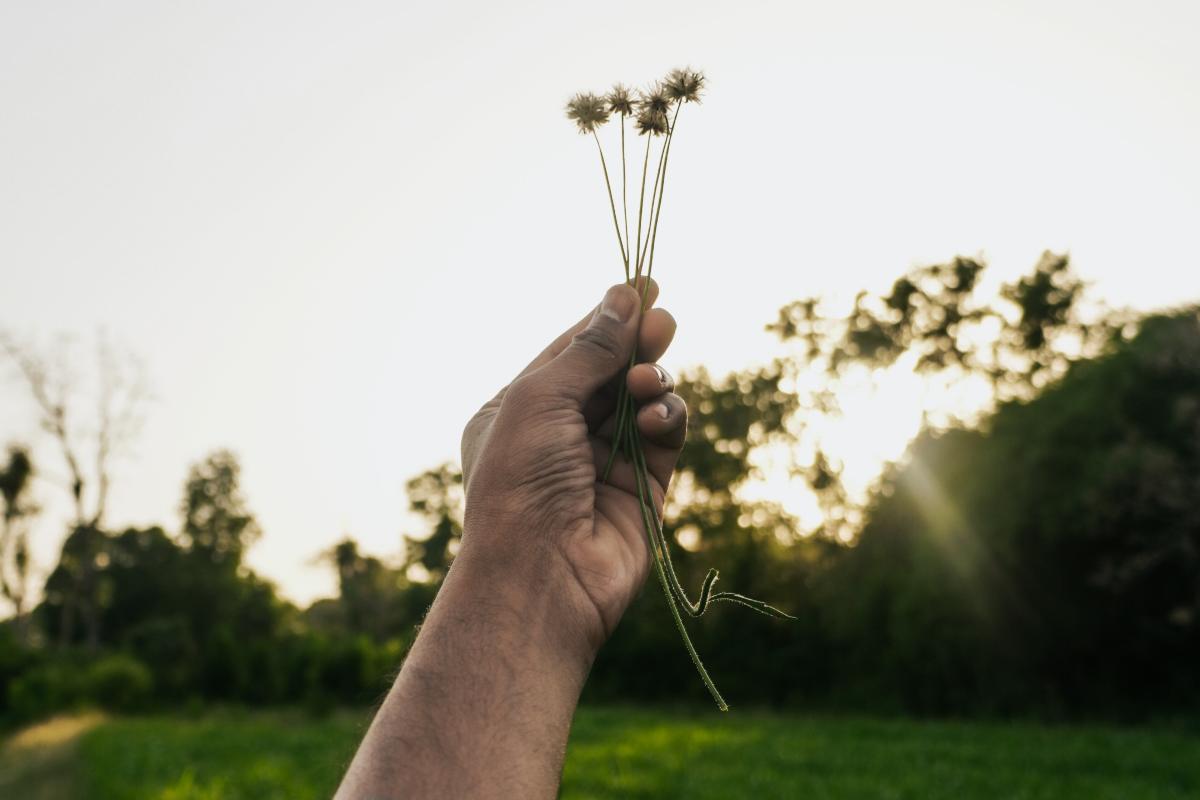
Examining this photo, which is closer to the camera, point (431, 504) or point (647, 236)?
point (647, 236)

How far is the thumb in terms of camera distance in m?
1.51

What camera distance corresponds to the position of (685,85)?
145 cm

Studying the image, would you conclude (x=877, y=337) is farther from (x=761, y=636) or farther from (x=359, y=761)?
(x=359, y=761)

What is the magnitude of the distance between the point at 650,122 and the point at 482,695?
0.86 meters

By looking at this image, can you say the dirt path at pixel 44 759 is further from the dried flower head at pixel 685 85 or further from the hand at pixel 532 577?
the dried flower head at pixel 685 85

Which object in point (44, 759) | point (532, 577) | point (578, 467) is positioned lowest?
point (44, 759)

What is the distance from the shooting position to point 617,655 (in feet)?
94.5

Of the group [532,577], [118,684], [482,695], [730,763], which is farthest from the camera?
[118,684]

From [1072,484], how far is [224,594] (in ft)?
117

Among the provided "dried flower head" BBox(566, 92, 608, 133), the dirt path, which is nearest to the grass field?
the dirt path

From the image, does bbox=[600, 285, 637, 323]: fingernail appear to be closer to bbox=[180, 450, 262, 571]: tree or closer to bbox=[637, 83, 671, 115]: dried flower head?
bbox=[637, 83, 671, 115]: dried flower head

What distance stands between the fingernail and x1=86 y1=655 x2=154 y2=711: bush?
2684cm

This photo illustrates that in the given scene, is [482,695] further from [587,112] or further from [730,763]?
[730,763]

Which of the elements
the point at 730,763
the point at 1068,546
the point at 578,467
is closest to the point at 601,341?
the point at 578,467
